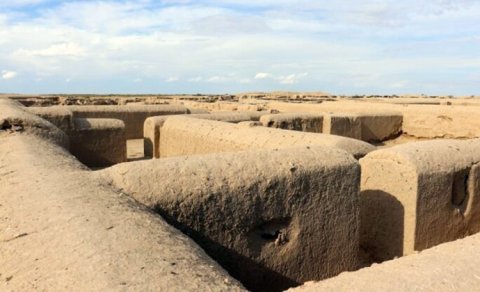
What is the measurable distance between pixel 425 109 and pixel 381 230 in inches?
299

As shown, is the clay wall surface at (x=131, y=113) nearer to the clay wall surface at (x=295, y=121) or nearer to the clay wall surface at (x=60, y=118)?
the clay wall surface at (x=60, y=118)

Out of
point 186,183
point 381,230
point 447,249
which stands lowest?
point 381,230

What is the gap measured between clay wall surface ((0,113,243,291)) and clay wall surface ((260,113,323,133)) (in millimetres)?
5248

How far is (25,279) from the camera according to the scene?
185cm

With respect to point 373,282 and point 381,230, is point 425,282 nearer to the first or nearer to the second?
point 373,282

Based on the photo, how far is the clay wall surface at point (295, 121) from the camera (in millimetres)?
8117

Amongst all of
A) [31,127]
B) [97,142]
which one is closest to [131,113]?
[97,142]

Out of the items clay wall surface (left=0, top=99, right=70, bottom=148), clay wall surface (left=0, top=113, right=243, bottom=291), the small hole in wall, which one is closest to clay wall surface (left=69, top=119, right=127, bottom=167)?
clay wall surface (left=0, top=99, right=70, bottom=148)

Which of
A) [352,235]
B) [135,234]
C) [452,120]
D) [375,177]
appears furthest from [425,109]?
[135,234]

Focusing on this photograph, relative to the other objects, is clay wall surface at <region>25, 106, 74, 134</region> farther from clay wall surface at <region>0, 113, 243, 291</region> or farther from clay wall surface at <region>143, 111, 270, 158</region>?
clay wall surface at <region>0, 113, 243, 291</region>

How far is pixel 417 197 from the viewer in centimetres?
387

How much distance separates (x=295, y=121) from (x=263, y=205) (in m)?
5.55

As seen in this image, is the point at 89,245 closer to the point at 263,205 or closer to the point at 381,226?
the point at 263,205

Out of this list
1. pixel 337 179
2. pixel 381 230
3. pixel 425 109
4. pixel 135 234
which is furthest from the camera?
pixel 425 109
